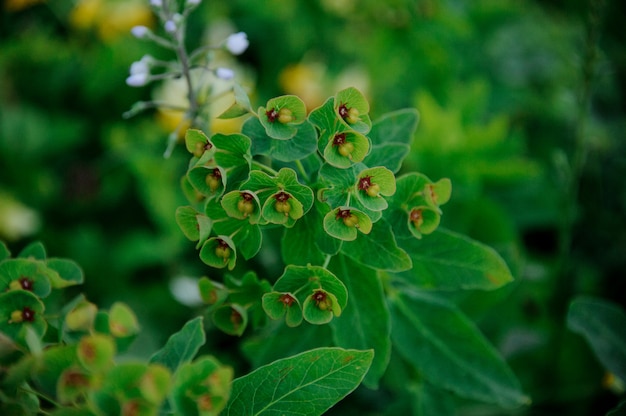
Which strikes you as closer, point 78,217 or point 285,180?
point 285,180

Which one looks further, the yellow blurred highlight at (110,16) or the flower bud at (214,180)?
the yellow blurred highlight at (110,16)

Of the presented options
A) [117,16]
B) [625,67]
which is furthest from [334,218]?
[625,67]

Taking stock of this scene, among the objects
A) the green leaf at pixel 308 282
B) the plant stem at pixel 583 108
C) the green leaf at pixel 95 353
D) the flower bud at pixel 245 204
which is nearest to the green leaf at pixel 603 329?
the plant stem at pixel 583 108

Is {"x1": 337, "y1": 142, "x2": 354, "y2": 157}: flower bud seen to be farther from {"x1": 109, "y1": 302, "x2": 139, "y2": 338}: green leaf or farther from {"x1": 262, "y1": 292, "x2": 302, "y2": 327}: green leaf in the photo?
{"x1": 109, "y1": 302, "x2": 139, "y2": 338}: green leaf

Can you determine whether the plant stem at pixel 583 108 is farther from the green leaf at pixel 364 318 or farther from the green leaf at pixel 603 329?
the green leaf at pixel 364 318

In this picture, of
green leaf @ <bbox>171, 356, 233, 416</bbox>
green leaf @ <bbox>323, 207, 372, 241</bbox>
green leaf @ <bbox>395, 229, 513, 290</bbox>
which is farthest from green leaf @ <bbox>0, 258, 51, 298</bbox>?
green leaf @ <bbox>395, 229, 513, 290</bbox>

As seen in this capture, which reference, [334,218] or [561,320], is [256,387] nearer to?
[334,218]
